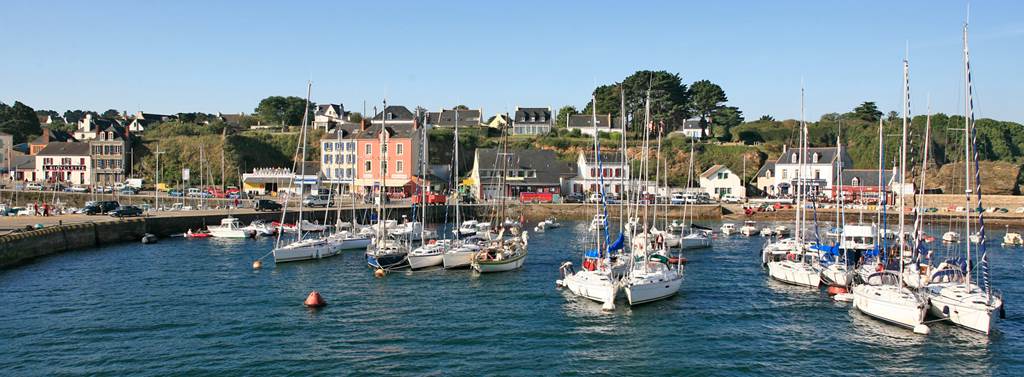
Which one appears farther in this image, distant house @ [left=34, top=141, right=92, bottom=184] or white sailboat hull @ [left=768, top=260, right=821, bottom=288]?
distant house @ [left=34, top=141, right=92, bottom=184]

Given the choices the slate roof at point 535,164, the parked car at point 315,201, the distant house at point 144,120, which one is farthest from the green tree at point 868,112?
the distant house at point 144,120

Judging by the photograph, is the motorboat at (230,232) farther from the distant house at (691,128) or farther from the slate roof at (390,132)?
the distant house at (691,128)

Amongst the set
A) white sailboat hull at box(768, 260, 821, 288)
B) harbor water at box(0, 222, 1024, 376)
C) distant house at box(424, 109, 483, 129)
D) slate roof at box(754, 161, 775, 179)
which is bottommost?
harbor water at box(0, 222, 1024, 376)

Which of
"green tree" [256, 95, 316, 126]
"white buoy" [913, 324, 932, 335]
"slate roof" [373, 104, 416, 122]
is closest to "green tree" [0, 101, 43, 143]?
"green tree" [256, 95, 316, 126]

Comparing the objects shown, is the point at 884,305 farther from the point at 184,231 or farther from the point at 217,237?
the point at 184,231

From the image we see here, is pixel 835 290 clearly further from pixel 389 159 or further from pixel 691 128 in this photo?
pixel 691 128

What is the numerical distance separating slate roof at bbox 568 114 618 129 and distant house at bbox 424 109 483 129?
16009mm

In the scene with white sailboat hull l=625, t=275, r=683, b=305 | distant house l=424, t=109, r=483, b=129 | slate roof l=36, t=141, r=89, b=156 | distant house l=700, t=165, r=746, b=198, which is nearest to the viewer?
white sailboat hull l=625, t=275, r=683, b=305

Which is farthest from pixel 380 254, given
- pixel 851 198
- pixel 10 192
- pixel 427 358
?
pixel 10 192

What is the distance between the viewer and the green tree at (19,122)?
484ft

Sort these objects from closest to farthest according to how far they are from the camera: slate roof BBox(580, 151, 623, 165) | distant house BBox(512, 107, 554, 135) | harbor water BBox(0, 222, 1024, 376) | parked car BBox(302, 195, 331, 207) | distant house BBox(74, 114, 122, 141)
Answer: harbor water BBox(0, 222, 1024, 376) < parked car BBox(302, 195, 331, 207) < slate roof BBox(580, 151, 623, 165) < distant house BBox(512, 107, 554, 135) < distant house BBox(74, 114, 122, 141)

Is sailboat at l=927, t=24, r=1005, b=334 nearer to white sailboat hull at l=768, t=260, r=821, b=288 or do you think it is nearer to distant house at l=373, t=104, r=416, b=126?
white sailboat hull at l=768, t=260, r=821, b=288

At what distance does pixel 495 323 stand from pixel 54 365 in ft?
53.0

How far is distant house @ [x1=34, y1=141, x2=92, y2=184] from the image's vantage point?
11312cm
